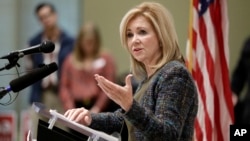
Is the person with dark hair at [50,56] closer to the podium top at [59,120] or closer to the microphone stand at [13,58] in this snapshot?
the microphone stand at [13,58]

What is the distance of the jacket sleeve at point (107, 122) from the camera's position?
11.2 ft

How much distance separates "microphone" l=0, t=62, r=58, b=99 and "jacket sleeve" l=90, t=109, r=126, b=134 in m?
0.36

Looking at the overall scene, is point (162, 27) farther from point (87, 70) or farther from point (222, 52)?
point (87, 70)

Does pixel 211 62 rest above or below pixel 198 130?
above

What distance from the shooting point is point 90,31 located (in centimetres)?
786

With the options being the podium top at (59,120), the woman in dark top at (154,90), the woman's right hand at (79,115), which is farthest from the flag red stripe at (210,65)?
the podium top at (59,120)

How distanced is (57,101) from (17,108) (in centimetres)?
87

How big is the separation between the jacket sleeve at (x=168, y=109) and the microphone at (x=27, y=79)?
1.41ft

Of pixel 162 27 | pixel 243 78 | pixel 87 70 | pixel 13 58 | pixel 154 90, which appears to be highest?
pixel 87 70

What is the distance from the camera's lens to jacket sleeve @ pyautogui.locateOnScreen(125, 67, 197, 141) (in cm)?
302

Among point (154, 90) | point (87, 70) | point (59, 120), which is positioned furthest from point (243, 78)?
point (59, 120)

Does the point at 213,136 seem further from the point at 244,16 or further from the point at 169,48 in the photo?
the point at 244,16

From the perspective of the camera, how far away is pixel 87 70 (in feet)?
25.7

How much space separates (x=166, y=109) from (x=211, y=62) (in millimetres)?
1759
